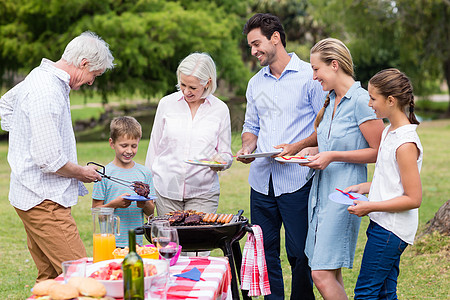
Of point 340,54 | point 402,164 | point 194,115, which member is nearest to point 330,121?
point 340,54

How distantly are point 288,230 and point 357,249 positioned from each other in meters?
3.26

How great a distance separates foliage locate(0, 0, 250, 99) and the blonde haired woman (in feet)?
51.2

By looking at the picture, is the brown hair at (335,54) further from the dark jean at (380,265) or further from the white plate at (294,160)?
the dark jean at (380,265)

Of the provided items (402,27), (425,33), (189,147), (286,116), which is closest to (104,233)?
(189,147)

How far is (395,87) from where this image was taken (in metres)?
3.21

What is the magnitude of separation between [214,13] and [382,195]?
62.7 ft

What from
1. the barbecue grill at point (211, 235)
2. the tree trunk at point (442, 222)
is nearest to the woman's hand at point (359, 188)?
the barbecue grill at point (211, 235)

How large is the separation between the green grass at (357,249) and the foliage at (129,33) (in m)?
5.27

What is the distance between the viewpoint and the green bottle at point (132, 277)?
93.4 inches

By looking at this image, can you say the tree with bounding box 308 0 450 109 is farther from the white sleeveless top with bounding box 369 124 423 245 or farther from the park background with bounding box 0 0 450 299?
the white sleeveless top with bounding box 369 124 423 245

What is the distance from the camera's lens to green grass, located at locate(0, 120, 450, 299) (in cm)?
568

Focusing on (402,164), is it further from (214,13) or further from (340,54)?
(214,13)

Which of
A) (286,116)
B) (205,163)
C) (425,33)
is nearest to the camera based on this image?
(205,163)

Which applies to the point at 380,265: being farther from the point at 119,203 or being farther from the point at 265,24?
the point at 265,24
